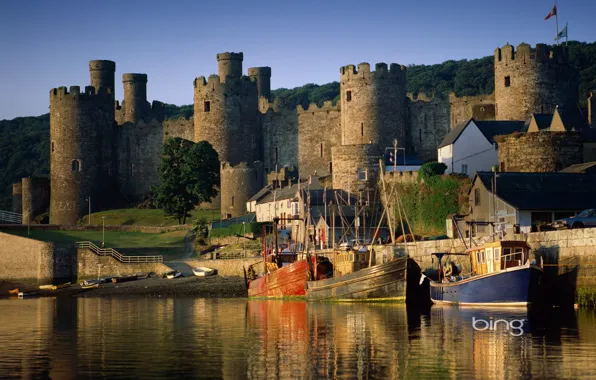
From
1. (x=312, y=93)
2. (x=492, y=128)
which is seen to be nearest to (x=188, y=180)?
(x=492, y=128)

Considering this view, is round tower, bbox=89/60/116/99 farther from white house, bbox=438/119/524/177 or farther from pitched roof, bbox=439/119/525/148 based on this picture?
white house, bbox=438/119/524/177

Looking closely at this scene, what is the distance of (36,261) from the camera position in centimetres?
6078

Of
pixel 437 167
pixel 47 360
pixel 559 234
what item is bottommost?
pixel 47 360

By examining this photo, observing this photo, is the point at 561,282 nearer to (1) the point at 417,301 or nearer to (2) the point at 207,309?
(1) the point at 417,301

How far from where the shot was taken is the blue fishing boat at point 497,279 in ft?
106

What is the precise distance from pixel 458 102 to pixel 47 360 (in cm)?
4990

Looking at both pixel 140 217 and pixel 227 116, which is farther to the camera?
pixel 227 116

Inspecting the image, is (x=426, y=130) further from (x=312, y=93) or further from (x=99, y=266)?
(x=312, y=93)

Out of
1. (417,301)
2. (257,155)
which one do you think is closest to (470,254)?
(417,301)

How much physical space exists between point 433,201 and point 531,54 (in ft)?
44.2

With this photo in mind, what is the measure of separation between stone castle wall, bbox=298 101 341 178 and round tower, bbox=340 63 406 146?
5704mm

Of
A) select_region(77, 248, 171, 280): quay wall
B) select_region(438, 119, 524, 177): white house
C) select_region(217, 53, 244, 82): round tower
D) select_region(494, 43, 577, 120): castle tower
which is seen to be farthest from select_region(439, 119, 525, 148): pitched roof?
select_region(217, 53, 244, 82): round tower

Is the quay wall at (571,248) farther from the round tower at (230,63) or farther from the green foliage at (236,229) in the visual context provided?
the round tower at (230,63)

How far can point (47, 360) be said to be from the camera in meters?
24.4
